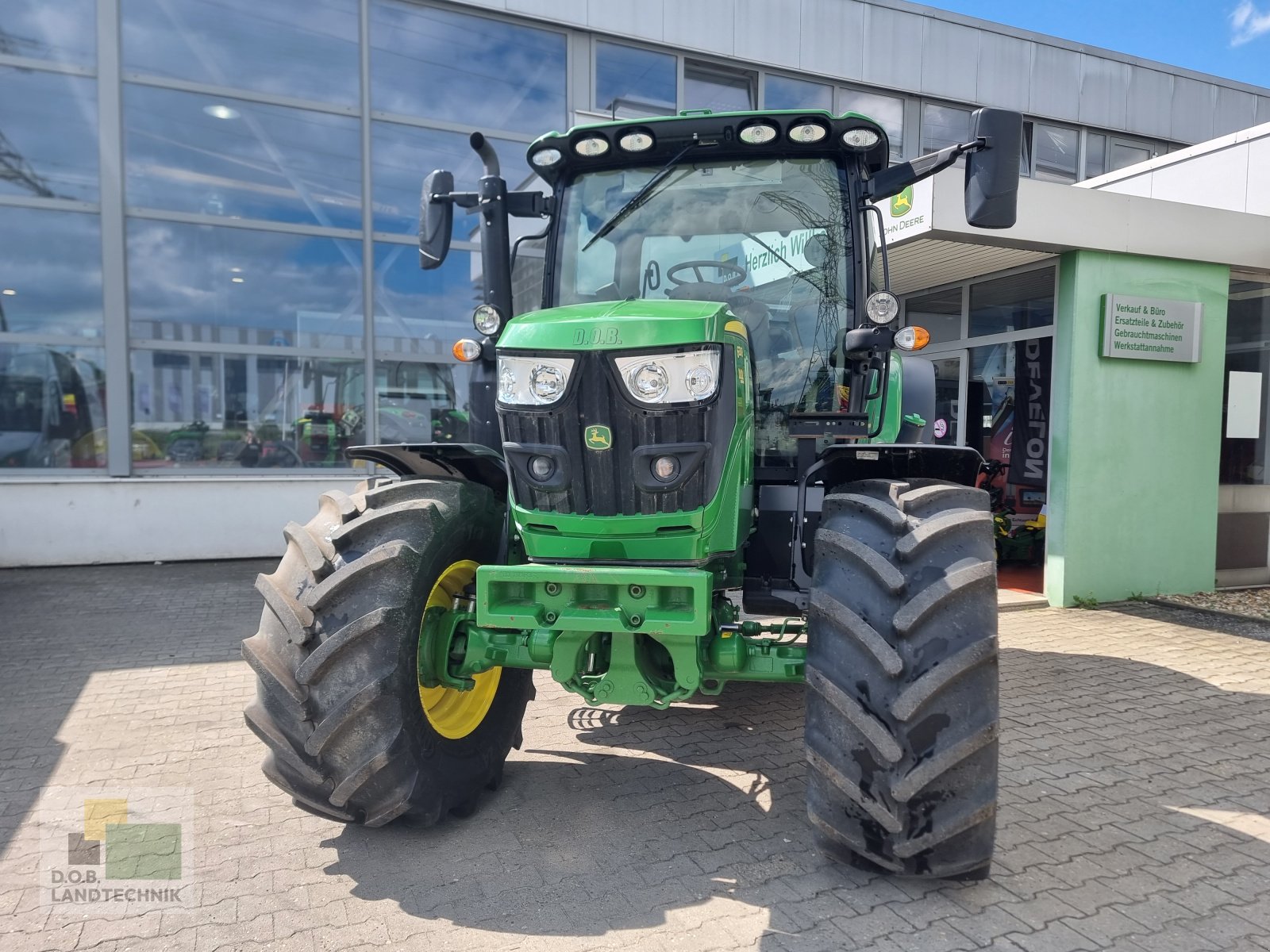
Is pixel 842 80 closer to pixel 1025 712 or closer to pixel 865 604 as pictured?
pixel 1025 712

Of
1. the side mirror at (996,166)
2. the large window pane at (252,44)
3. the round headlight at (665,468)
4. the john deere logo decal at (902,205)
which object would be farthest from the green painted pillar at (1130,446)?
the large window pane at (252,44)

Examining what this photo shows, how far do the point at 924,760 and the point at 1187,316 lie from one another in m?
6.75

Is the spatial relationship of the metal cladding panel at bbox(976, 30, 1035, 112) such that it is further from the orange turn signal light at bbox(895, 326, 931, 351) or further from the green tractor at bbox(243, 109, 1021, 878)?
the orange turn signal light at bbox(895, 326, 931, 351)

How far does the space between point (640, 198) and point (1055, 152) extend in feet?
39.9

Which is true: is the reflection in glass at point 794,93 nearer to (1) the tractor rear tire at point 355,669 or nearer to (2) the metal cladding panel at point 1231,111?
(2) the metal cladding panel at point 1231,111

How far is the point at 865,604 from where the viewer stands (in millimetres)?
2588

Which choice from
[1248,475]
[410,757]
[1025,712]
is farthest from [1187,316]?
[410,757]

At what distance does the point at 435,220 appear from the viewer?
376 centimetres

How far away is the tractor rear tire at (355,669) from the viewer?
2771 mm

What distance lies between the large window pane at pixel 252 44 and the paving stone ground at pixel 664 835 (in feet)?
21.5

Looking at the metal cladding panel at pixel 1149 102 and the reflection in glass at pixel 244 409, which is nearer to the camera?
the reflection in glass at pixel 244 409

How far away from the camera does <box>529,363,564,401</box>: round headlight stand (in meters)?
2.79

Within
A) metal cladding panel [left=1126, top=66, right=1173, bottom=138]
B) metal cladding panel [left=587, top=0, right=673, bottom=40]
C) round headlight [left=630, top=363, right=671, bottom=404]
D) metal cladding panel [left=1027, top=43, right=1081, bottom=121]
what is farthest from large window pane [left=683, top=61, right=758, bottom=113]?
round headlight [left=630, top=363, right=671, bottom=404]

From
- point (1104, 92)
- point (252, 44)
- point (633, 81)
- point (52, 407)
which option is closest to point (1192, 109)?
point (1104, 92)
